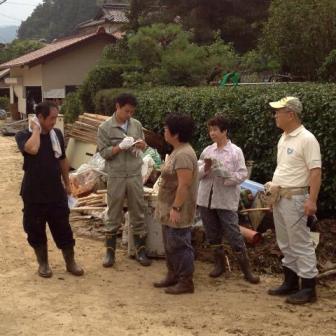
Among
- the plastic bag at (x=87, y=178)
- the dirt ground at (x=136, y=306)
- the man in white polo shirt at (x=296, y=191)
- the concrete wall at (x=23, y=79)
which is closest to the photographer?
the dirt ground at (x=136, y=306)

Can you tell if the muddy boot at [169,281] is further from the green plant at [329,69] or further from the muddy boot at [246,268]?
the green plant at [329,69]

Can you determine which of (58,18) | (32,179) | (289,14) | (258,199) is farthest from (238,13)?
(58,18)

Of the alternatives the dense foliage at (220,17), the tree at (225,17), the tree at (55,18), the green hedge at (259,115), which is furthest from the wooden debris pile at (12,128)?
the tree at (55,18)

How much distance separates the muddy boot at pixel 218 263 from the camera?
5.50 metres

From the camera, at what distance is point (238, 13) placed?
20.1 metres

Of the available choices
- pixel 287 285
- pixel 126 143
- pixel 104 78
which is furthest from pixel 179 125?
pixel 104 78

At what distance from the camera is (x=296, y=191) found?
181 inches

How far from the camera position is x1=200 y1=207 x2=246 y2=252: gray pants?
17.3ft

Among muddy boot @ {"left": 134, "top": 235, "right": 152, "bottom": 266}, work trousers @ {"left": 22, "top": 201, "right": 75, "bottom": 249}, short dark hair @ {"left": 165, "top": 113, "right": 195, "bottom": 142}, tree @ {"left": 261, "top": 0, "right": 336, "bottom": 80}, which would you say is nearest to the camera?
short dark hair @ {"left": 165, "top": 113, "right": 195, "bottom": 142}

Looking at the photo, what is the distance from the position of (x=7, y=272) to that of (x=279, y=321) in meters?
2.89

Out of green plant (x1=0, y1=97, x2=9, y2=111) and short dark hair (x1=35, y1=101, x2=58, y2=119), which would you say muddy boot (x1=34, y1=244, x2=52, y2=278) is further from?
green plant (x1=0, y1=97, x2=9, y2=111)

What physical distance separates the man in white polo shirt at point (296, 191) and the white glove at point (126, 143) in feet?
5.33

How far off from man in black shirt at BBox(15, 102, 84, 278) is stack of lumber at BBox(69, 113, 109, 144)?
5.30 m

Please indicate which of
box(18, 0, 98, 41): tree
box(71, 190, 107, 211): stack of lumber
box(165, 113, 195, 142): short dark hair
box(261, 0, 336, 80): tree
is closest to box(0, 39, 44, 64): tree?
box(18, 0, 98, 41): tree
